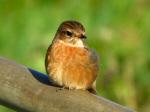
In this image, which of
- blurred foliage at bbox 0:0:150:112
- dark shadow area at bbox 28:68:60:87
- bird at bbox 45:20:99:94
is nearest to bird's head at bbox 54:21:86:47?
bird at bbox 45:20:99:94

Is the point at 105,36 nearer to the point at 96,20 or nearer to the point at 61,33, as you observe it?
the point at 96,20

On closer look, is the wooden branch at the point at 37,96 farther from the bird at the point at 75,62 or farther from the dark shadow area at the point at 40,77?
the bird at the point at 75,62

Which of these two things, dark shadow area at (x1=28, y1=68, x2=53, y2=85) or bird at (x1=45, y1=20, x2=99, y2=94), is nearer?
dark shadow area at (x1=28, y1=68, x2=53, y2=85)

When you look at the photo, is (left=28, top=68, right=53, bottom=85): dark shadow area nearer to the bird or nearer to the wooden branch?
the wooden branch

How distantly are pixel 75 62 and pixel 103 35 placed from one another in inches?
100

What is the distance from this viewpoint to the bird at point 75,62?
4.47 metres

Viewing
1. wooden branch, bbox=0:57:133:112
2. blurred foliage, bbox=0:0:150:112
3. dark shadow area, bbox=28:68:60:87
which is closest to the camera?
wooden branch, bbox=0:57:133:112

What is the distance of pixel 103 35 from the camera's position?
7.04 meters

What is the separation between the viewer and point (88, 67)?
4.49m

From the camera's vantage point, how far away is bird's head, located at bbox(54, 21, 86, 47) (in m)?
4.49

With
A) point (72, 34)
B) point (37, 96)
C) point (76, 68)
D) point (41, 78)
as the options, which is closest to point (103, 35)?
point (72, 34)

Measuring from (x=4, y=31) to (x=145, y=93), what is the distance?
1.94m

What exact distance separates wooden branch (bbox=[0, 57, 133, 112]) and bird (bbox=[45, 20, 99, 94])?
0.64 meters

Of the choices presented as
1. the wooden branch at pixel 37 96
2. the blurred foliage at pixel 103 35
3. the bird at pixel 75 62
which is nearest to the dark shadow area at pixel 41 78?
the wooden branch at pixel 37 96
